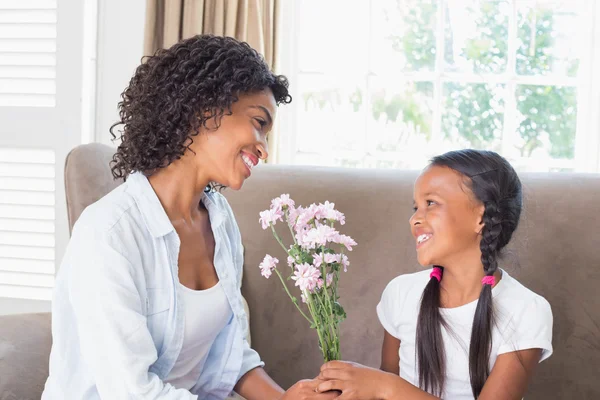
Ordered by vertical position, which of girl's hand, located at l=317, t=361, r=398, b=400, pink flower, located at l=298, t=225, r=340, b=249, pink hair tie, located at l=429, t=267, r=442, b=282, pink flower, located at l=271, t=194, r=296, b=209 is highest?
pink flower, located at l=271, t=194, r=296, b=209

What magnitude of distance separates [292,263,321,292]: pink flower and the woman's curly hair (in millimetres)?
420

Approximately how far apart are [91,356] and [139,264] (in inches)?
8.4

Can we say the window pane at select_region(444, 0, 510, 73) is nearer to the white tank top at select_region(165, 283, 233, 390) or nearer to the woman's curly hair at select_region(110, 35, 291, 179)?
the woman's curly hair at select_region(110, 35, 291, 179)

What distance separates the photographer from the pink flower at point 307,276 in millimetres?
1532

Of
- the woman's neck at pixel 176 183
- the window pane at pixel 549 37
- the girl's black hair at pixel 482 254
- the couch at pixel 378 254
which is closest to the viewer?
the woman's neck at pixel 176 183

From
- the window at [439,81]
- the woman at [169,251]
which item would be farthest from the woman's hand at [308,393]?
the window at [439,81]

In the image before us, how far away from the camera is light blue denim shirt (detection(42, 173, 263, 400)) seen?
153 cm

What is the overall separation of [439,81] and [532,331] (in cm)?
215

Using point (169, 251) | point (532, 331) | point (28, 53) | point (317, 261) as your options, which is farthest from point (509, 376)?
point (28, 53)

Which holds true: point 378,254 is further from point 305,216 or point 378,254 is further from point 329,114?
point 329,114

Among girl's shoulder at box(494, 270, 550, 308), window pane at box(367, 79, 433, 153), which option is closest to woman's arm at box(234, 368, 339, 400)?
girl's shoulder at box(494, 270, 550, 308)

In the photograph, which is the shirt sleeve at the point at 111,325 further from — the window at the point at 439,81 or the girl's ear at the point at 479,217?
the window at the point at 439,81

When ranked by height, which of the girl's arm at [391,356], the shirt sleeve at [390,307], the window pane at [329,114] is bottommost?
the girl's arm at [391,356]

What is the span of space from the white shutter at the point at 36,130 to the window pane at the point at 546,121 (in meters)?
2.18
